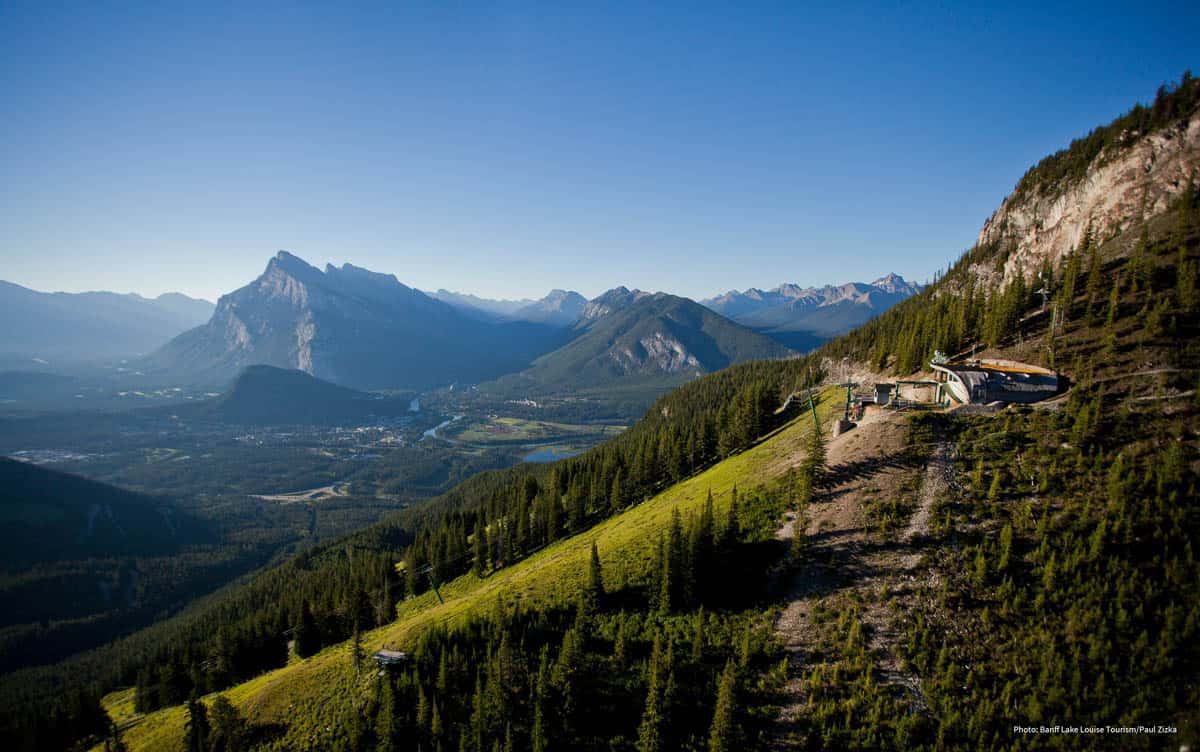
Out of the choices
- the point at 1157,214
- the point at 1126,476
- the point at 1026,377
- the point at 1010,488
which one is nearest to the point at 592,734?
the point at 1010,488

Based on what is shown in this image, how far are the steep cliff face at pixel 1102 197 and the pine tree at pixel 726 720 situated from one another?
9535 centimetres

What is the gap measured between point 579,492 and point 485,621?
1543 inches

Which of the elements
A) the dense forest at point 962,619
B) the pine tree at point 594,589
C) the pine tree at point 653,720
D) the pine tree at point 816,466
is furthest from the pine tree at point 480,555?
the pine tree at point 816,466

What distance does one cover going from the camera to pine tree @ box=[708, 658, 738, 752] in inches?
1278

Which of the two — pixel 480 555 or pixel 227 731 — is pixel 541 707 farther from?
pixel 480 555

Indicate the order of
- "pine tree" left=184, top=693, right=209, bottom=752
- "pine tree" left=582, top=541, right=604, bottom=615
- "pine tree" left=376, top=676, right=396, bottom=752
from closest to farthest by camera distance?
"pine tree" left=376, top=676, right=396, bottom=752
"pine tree" left=582, top=541, right=604, bottom=615
"pine tree" left=184, top=693, right=209, bottom=752

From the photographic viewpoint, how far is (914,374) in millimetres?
80625

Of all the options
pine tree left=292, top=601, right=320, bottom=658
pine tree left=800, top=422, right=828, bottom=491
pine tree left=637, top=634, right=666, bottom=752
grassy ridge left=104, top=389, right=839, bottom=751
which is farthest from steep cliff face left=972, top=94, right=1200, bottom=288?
pine tree left=292, top=601, right=320, bottom=658

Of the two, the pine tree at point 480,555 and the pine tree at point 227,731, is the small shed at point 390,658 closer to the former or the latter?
the pine tree at point 227,731

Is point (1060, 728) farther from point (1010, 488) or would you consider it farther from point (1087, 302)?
point (1087, 302)

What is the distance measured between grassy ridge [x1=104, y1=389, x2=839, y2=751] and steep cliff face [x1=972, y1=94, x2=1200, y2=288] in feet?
202

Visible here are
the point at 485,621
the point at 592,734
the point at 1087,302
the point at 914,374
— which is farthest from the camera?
the point at 914,374

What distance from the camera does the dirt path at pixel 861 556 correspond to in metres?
36.1

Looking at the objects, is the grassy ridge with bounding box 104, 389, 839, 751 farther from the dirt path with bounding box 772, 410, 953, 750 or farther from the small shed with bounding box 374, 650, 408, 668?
the dirt path with bounding box 772, 410, 953, 750
